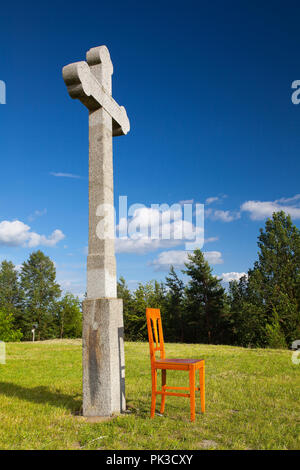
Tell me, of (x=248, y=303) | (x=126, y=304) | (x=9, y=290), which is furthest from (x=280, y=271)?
(x=9, y=290)

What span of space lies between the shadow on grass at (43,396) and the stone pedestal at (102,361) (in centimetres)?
39

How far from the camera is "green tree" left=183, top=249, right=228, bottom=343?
28906 millimetres

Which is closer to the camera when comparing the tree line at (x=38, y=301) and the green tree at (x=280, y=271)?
the green tree at (x=280, y=271)

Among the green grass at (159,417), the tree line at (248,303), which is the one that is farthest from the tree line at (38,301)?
the green grass at (159,417)

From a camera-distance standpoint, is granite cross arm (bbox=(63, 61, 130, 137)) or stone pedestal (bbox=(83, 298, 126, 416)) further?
granite cross arm (bbox=(63, 61, 130, 137))

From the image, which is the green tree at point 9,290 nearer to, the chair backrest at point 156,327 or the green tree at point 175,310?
the green tree at point 175,310

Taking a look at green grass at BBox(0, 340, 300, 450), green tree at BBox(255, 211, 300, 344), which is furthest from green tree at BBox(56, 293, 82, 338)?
green grass at BBox(0, 340, 300, 450)

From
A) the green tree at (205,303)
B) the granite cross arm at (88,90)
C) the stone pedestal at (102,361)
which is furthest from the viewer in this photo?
the green tree at (205,303)

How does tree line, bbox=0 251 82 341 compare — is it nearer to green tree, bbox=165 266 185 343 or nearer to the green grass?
green tree, bbox=165 266 185 343

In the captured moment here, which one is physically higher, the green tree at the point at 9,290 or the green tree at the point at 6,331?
the green tree at the point at 9,290

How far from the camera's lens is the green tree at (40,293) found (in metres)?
35.9

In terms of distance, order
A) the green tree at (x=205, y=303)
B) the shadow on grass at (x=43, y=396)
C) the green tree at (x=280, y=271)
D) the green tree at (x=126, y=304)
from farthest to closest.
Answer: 1. the green tree at (x=126, y=304)
2. the green tree at (x=205, y=303)
3. the green tree at (x=280, y=271)
4. the shadow on grass at (x=43, y=396)

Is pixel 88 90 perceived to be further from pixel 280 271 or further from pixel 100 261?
pixel 280 271
